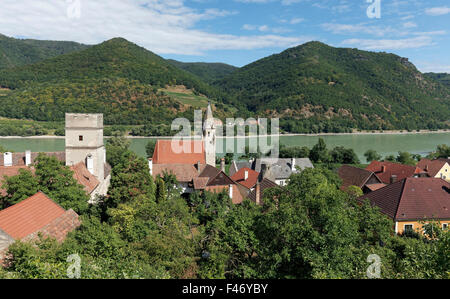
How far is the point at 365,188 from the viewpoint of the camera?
29844mm

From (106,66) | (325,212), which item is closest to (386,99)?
(106,66)

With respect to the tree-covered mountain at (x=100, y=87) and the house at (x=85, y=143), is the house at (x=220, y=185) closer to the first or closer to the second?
the house at (x=85, y=143)

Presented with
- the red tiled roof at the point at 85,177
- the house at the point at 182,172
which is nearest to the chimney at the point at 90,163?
the red tiled roof at the point at 85,177

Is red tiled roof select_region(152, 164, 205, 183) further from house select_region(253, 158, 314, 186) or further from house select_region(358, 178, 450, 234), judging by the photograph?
house select_region(358, 178, 450, 234)

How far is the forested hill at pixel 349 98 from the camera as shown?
135500 millimetres

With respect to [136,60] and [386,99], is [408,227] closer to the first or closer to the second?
[136,60]

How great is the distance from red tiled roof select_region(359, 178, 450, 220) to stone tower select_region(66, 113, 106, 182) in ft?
66.7

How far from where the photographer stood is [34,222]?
39.4 feet

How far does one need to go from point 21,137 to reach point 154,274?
3433 inches

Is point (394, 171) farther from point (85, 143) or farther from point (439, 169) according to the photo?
point (85, 143)

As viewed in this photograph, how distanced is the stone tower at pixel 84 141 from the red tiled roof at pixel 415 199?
20.3m

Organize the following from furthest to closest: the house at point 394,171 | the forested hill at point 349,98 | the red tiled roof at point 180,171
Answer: the forested hill at point 349,98, the house at point 394,171, the red tiled roof at point 180,171

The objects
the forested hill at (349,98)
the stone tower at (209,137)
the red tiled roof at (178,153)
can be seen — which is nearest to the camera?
the red tiled roof at (178,153)

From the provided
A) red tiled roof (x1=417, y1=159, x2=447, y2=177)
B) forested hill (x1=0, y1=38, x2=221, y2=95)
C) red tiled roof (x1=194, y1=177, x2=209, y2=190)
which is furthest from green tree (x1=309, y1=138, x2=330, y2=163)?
forested hill (x1=0, y1=38, x2=221, y2=95)
